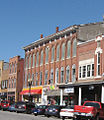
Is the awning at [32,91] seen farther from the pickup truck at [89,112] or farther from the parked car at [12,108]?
the pickup truck at [89,112]

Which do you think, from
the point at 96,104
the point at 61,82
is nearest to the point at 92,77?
the point at 61,82

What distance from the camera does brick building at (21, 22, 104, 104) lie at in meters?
38.6

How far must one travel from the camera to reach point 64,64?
151 ft

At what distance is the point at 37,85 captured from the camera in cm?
5369

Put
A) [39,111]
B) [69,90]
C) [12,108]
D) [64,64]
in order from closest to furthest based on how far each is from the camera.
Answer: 1. [39,111]
2. [69,90]
3. [12,108]
4. [64,64]

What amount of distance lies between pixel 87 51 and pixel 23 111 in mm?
10780

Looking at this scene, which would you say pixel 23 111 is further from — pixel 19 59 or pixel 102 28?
pixel 19 59

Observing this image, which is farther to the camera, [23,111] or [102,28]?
[102,28]

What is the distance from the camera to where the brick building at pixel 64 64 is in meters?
38.6

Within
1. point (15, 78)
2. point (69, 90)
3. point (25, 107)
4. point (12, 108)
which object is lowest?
point (12, 108)

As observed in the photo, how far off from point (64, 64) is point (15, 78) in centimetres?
1982

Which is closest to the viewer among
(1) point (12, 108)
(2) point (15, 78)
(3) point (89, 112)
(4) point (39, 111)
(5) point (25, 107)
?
(3) point (89, 112)

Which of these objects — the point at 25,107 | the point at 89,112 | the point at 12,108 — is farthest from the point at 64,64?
the point at 89,112

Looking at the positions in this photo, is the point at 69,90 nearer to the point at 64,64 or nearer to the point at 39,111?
the point at 39,111
